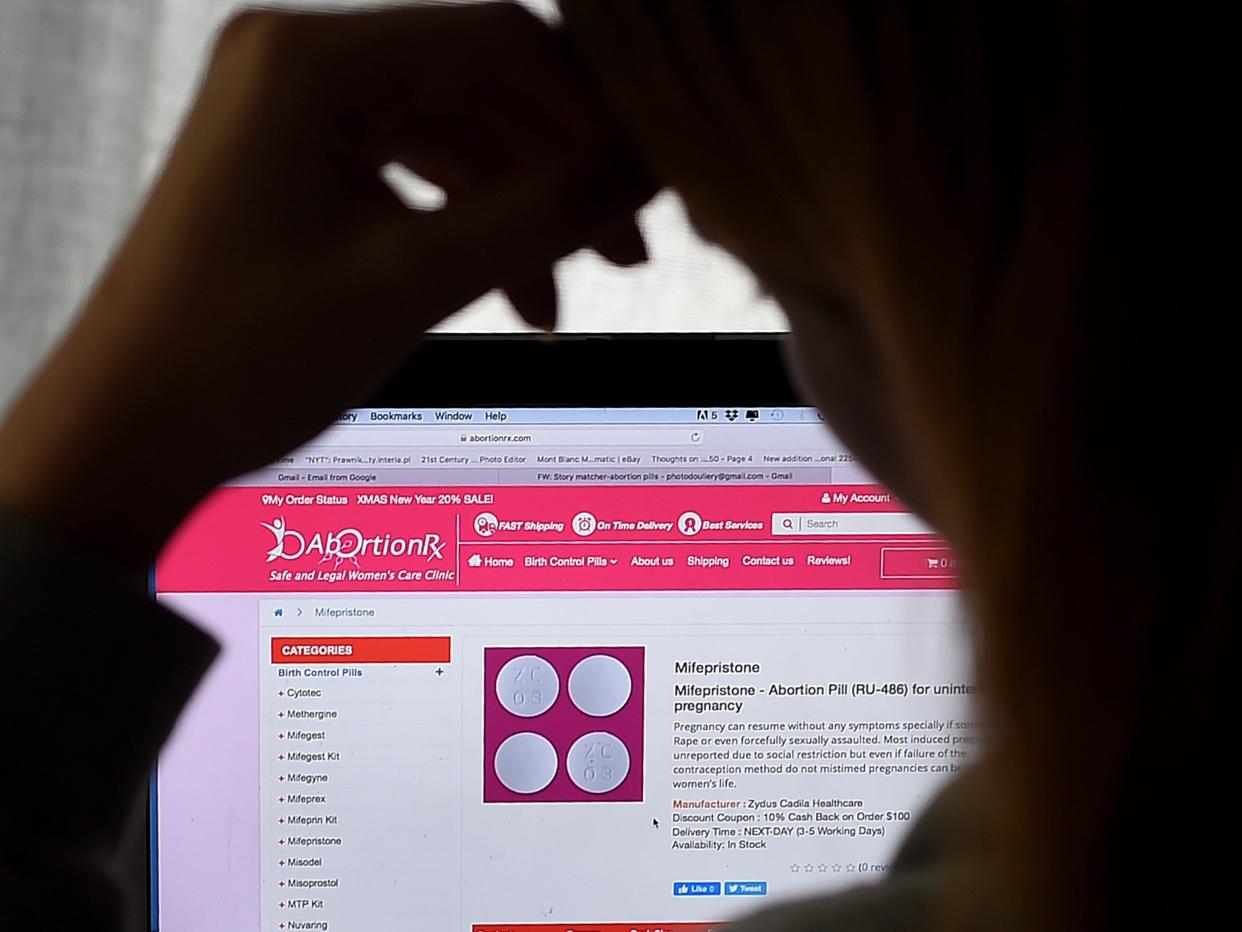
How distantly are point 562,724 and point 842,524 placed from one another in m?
0.15

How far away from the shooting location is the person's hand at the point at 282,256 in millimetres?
326

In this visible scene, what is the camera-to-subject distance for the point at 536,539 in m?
0.51

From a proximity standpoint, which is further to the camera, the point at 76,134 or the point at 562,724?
the point at 76,134

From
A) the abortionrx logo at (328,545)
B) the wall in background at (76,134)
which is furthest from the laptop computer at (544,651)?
the wall in background at (76,134)

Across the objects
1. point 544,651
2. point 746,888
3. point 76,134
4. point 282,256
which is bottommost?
point 746,888

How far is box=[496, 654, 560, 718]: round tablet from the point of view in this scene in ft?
1.67

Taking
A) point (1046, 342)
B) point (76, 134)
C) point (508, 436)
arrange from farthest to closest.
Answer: point (76, 134), point (508, 436), point (1046, 342)

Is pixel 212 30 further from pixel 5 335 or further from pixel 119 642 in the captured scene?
pixel 119 642

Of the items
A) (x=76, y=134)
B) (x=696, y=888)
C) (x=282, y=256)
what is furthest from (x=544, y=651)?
(x=76, y=134)

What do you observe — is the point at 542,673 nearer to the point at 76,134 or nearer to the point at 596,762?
the point at 596,762

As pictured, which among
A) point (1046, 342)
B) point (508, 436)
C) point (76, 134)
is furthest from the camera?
point (76, 134)

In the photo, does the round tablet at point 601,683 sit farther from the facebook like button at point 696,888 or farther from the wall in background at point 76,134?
the wall in background at point 76,134

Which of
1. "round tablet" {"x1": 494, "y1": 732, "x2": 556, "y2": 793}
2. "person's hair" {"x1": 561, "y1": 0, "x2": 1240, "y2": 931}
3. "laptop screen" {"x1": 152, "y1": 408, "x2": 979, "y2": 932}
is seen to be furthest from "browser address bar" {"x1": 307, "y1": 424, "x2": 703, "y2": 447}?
"person's hair" {"x1": 561, "y1": 0, "x2": 1240, "y2": 931}

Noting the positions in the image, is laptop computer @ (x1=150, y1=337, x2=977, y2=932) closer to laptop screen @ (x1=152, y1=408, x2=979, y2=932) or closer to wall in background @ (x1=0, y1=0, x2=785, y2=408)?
laptop screen @ (x1=152, y1=408, x2=979, y2=932)
